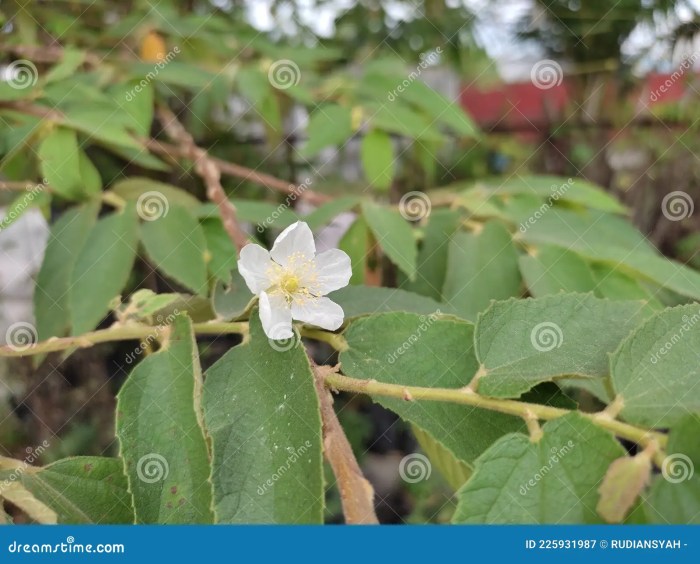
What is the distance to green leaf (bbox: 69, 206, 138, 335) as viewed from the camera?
0.56 meters

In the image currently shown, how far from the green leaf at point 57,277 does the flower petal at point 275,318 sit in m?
0.31

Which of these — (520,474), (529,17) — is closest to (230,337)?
(520,474)

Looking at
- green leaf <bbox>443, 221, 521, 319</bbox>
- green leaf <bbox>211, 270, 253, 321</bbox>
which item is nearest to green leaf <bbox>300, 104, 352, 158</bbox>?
green leaf <bbox>443, 221, 521, 319</bbox>

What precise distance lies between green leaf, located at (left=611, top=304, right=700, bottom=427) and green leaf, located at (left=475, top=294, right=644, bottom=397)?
0.02m

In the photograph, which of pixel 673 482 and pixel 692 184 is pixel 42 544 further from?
pixel 692 184

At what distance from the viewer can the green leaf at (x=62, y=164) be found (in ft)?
2.13

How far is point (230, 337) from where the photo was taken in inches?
19.3

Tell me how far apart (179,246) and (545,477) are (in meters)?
0.36

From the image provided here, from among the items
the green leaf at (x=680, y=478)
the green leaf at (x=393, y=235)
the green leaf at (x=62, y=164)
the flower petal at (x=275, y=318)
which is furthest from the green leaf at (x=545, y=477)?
the green leaf at (x=62, y=164)

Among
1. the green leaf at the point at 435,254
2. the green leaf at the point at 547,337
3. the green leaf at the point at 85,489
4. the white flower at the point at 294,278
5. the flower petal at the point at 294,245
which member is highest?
the green leaf at the point at 435,254

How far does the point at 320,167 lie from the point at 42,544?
98 centimetres

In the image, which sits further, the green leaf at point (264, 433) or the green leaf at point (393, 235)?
the green leaf at point (393, 235)

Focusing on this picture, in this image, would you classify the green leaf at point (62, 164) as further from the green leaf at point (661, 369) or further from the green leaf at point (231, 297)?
the green leaf at point (661, 369)

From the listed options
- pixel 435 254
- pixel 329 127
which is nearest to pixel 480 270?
pixel 435 254
